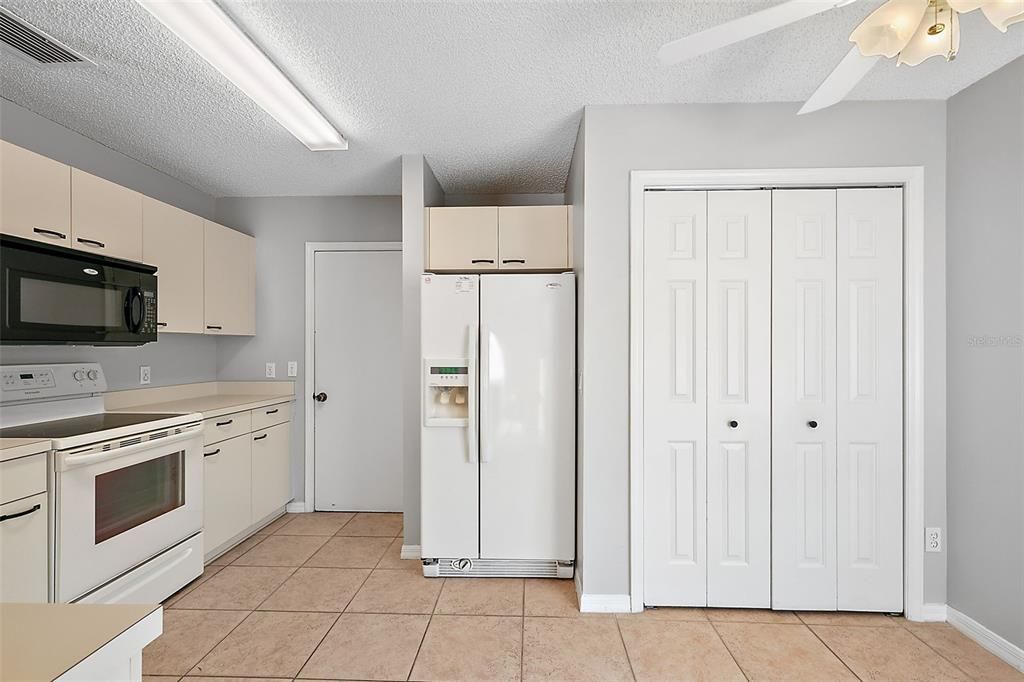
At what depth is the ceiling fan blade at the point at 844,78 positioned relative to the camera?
162 centimetres

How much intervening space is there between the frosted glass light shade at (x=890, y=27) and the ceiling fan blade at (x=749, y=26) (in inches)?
4.9

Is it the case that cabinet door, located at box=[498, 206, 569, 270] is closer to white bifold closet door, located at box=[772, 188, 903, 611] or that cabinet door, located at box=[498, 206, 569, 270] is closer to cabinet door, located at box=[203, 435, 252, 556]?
white bifold closet door, located at box=[772, 188, 903, 611]

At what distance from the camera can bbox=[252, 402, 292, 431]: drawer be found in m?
3.76

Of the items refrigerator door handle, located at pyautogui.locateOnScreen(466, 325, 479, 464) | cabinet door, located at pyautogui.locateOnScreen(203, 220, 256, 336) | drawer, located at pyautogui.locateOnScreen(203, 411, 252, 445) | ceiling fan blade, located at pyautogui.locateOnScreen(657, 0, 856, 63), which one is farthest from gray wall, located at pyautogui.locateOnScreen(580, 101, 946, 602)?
cabinet door, located at pyautogui.locateOnScreen(203, 220, 256, 336)

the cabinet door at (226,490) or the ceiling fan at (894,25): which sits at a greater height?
the ceiling fan at (894,25)

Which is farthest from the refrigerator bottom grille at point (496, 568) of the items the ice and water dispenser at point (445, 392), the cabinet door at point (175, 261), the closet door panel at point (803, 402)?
the cabinet door at point (175, 261)

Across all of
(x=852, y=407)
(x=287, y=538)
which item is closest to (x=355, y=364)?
(x=287, y=538)

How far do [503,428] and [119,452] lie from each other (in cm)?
179

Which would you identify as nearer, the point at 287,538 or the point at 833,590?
the point at 833,590

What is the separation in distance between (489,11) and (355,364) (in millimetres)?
2964

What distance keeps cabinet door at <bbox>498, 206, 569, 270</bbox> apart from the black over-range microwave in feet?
6.45

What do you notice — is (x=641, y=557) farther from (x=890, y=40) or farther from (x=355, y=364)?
(x=355, y=364)

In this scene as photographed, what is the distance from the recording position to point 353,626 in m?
2.55

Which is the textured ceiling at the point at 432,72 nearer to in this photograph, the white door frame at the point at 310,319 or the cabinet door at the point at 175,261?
the cabinet door at the point at 175,261
